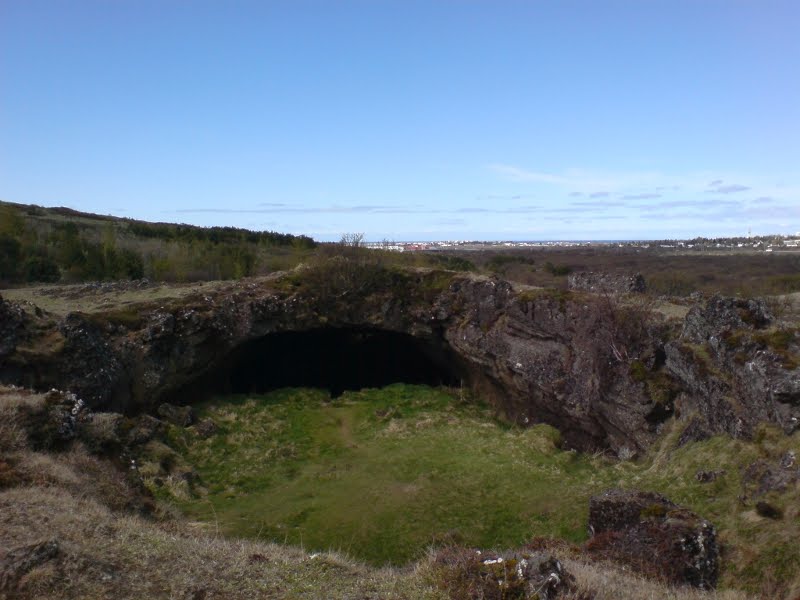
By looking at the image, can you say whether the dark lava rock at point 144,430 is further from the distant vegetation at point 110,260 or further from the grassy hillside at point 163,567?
the distant vegetation at point 110,260

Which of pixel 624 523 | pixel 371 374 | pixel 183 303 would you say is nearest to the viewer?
pixel 624 523

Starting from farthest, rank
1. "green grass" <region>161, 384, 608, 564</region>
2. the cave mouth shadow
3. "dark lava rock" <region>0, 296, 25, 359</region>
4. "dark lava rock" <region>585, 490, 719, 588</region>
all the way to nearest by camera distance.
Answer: the cave mouth shadow → "dark lava rock" <region>0, 296, 25, 359</region> → "green grass" <region>161, 384, 608, 564</region> → "dark lava rock" <region>585, 490, 719, 588</region>

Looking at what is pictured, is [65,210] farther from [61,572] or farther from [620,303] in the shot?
[61,572]

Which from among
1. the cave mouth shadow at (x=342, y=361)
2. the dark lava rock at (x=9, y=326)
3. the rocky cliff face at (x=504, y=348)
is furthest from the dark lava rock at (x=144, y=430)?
the cave mouth shadow at (x=342, y=361)

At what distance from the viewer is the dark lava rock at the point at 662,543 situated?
975 cm

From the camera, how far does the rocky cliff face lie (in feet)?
52.1

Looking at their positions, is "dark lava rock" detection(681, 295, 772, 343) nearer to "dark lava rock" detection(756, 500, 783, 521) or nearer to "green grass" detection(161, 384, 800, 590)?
"green grass" detection(161, 384, 800, 590)

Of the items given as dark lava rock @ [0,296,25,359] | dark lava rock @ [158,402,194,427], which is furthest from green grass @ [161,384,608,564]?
dark lava rock @ [0,296,25,359]

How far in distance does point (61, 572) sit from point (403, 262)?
2631cm

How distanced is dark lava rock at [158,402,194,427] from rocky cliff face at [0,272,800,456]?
87 centimetres

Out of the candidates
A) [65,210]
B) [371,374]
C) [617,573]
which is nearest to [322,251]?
Answer: [371,374]

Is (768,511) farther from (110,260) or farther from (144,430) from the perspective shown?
(110,260)

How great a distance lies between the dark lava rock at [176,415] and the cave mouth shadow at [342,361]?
18.2 feet

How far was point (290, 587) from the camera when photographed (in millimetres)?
7012
